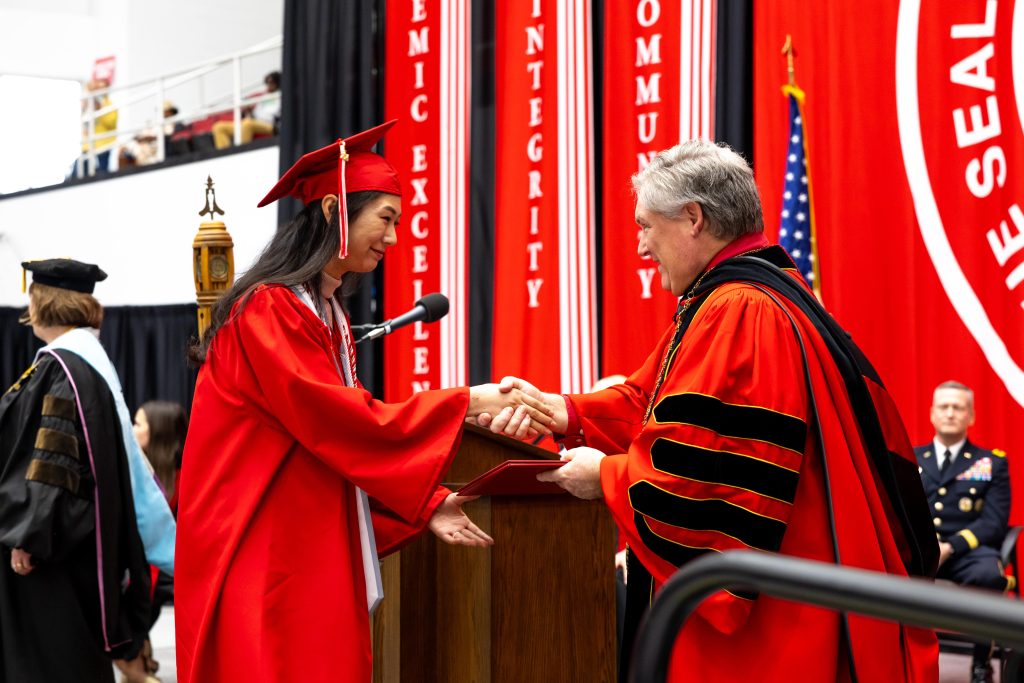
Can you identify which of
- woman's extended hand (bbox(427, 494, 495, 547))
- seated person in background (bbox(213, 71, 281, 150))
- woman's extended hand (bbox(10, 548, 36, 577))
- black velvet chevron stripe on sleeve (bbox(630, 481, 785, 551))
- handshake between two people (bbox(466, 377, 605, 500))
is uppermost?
seated person in background (bbox(213, 71, 281, 150))

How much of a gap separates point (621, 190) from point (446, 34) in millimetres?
2008

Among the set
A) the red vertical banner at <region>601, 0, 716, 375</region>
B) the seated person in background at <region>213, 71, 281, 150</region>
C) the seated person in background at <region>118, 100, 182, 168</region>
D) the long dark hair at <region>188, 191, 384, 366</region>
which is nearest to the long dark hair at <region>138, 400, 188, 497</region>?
the red vertical banner at <region>601, 0, 716, 375</region>

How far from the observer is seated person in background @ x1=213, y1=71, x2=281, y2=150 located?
10484 millimetres

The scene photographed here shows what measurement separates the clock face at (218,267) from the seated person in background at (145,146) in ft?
24.1

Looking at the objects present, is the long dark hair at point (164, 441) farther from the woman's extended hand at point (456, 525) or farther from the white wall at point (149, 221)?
the woman's extended hand at point (456, 525)

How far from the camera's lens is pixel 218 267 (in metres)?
4.64

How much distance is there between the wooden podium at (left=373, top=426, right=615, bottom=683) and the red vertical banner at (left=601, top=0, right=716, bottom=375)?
3.86 metres

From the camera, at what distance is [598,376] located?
7.04m

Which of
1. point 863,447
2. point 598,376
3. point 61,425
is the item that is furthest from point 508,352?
point 863,447

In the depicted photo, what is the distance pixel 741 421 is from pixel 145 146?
11097 millimetres

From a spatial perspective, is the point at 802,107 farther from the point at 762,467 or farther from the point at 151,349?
the point at 151,349

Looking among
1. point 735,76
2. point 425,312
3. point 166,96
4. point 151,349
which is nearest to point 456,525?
point 425,312

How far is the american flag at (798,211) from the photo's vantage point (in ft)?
19.2

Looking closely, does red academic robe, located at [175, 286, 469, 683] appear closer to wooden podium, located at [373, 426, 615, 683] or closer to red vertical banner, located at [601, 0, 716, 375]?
wooden podium, located at [373, 426, 615, 683]
